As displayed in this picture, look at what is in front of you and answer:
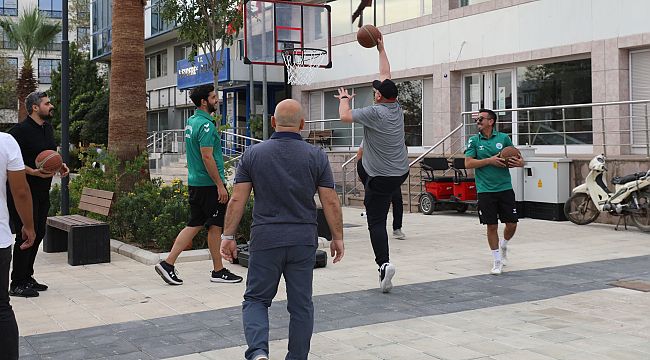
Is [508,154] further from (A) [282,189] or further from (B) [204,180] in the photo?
(A) [282,189]

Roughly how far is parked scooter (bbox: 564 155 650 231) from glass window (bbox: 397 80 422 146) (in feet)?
29.8

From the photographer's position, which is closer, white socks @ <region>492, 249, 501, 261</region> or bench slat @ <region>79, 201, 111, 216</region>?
white socks @ <region>492, 249, 501, 261</region>

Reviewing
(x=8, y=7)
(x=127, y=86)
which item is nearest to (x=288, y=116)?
(x=127, y=86)

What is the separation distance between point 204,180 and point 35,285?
197 cm

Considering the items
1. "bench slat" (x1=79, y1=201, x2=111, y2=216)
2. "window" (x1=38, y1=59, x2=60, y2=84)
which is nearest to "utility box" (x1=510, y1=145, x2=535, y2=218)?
"bench slat" (x1=79, y1=201, x2=111, y2=216)

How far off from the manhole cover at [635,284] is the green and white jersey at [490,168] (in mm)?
1522

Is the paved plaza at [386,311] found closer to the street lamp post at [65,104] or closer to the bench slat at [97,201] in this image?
the bench slat at [97,201]

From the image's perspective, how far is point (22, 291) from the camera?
6.95 metres

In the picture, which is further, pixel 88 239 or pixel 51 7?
pixel 51 7

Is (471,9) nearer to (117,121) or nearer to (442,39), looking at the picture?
(442,39)

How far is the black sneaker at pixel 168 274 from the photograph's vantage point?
7.45 metres

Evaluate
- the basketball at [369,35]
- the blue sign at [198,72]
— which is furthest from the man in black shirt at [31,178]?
the blue sign at [198,72]

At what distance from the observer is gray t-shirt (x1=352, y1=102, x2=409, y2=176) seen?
685 centimetres

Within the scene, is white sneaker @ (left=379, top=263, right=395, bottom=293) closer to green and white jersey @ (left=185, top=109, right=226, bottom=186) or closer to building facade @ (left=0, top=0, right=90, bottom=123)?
Result: green and white jersey @ (left=185, top=109, right=226, bottom=186)
